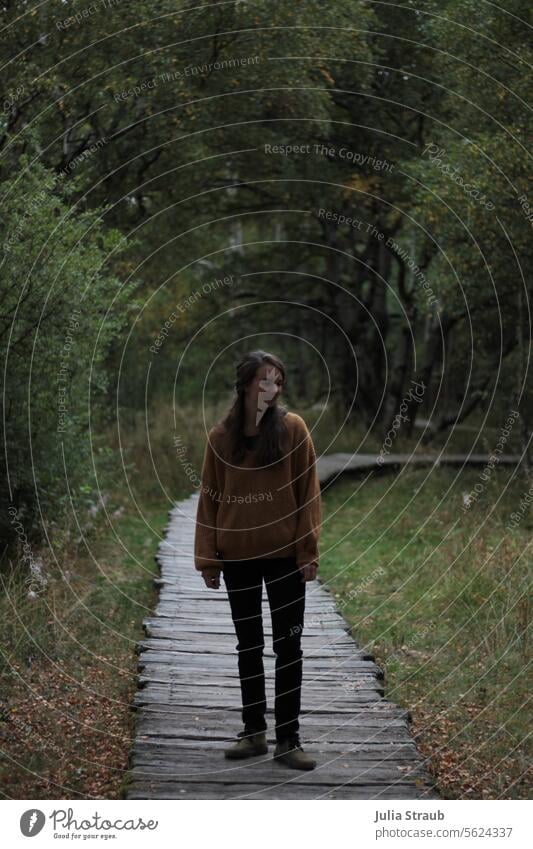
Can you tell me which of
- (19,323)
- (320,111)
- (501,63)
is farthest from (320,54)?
(19,323)

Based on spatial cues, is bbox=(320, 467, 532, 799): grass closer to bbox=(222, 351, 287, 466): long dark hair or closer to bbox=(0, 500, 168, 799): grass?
bbox=(0, 500, 168, 799): grass

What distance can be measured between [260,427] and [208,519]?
551mm

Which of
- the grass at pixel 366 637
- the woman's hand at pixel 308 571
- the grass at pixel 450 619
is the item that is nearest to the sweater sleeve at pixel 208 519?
the woman's hand at pixel 308 571

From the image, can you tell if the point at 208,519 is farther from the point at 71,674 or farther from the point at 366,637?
the point at 366,637

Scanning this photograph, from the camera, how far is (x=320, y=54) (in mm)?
14500

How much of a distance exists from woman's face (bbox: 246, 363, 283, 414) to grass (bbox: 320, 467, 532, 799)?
6.84 feet

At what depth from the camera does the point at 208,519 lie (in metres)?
5.51

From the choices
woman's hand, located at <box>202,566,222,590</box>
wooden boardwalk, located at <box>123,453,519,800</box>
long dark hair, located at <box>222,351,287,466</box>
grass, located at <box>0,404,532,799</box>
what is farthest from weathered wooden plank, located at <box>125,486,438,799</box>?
long dark hair, located at <box>222,351,287,466</box>

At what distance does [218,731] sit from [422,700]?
150cm

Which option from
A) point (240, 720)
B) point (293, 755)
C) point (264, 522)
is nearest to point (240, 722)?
point (240, 720)

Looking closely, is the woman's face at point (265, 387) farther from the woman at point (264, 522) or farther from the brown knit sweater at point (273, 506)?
the brown knit sweater at point (273, 506)

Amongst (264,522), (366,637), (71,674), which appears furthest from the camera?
(366,637)

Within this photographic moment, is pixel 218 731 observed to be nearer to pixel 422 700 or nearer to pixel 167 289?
pixel 422 700

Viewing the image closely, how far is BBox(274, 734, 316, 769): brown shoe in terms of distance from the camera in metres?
5.46
